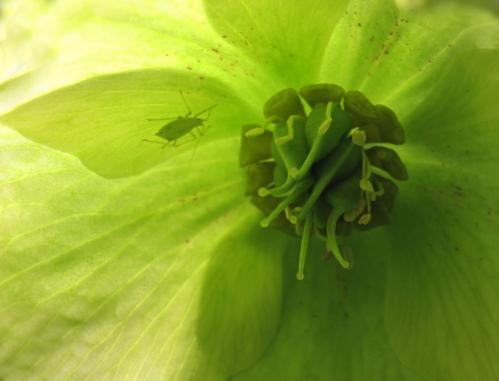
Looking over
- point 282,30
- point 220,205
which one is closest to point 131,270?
point 220,205

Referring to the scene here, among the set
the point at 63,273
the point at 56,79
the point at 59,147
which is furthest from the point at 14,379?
the point at 56,79

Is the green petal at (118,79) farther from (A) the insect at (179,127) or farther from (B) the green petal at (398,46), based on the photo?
(B) the green petal at (398,46)

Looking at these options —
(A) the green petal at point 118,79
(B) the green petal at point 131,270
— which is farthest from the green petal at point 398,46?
(B) the green petal at point 131,270

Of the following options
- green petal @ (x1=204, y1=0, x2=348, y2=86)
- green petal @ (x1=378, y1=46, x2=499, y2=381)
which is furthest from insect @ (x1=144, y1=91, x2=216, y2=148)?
green petal @ (x1=378, y1=46, x2=499, y2=381)

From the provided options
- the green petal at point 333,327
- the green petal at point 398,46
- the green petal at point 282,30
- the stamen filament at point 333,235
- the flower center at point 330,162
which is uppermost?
the green petal at point 282,30

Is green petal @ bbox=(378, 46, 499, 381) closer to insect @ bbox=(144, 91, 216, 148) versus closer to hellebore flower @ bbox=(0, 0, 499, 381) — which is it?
hellebore flower @ bbox=(0, 0, 499, 381)

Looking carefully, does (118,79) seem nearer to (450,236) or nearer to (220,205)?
(220,205)
